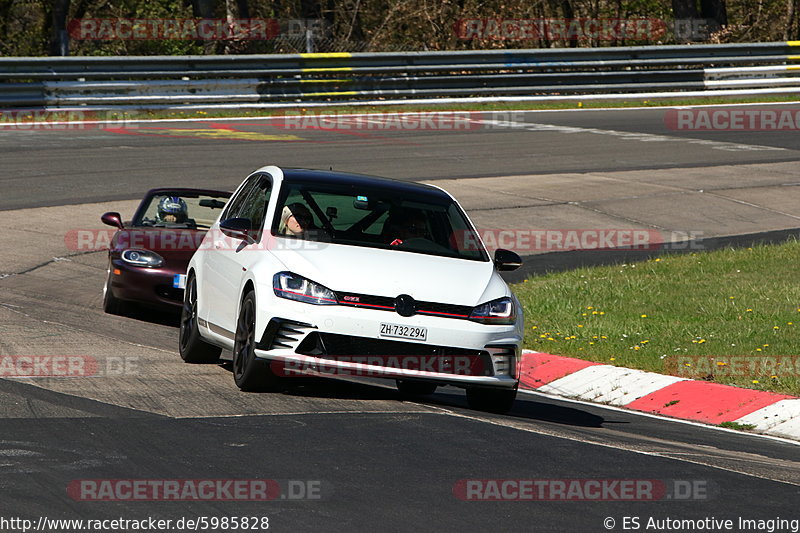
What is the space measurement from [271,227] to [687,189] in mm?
13621

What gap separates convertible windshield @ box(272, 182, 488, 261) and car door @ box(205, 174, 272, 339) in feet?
0.89

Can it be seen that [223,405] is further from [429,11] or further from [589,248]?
[429,11]

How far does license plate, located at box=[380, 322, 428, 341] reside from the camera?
341 inches

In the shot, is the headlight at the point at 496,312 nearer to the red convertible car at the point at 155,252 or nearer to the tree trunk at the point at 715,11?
the red convertible car at the point at 155,252

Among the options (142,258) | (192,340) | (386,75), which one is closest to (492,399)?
(192,340)

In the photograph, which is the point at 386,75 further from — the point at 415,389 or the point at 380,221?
the point at 380,221

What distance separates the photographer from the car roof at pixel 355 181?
10.1 meters

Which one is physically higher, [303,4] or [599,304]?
[303,4]

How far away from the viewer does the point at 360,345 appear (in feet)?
28.5

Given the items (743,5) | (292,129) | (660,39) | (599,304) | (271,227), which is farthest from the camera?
(743,5)

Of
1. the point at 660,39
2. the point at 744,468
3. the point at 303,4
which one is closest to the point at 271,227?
the point at 744,468

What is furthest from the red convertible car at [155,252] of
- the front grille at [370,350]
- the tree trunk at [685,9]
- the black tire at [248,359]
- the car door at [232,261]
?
the tree trunk at [685,9]

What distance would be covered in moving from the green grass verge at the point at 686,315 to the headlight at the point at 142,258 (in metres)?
3.74

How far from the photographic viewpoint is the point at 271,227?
9.66 metres
